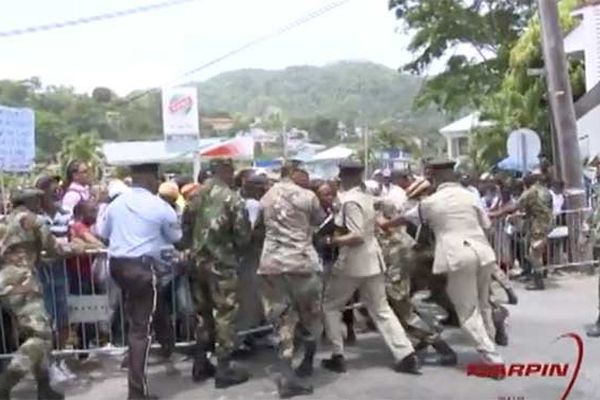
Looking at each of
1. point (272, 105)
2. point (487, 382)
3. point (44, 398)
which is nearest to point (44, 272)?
point (44, 398)

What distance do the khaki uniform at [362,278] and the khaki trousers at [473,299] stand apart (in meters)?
0.53

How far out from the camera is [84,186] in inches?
346

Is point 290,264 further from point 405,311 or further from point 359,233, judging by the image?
point 405,311

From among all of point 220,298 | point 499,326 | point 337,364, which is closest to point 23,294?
point 220,298

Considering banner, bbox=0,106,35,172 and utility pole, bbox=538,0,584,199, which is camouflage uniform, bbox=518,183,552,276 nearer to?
utility pole, bbox=538,0,584,199

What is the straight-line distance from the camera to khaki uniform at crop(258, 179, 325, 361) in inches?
255

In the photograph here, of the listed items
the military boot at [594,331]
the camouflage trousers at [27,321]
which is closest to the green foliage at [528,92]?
the military boot at [594,331]

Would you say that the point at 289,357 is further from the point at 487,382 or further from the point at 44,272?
the point at 44,272

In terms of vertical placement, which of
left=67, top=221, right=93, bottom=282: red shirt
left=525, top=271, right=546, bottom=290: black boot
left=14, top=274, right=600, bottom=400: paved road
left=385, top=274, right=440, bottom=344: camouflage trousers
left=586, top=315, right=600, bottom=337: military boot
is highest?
left=67, top=221, right=93, bottom=282: red shirt

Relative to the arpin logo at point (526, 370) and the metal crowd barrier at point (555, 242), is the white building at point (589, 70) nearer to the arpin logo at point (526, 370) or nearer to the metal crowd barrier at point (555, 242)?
the metal crowd barrier at point (555, 242)

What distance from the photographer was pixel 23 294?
6.18m

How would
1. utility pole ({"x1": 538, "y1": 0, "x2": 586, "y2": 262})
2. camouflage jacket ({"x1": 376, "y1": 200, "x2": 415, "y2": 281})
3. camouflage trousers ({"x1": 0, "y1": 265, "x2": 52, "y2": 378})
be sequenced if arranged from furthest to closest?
1. utility pole ({"x1": 538, "y1": 0, "x2": 586, "y2": 262})
2. camouflage jacket ({"x1": 376, "y1": 200, "x2": 415, "y2": 281})
3. camouflage trousers ({"x1": 0, "y1": 265, "x2": 52, "y2": 378})

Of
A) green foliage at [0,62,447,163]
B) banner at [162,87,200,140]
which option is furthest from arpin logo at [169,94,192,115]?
green foliage at [0,62,447,163]

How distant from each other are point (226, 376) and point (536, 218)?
5.88 metres
